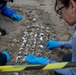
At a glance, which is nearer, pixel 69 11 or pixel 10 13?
pixel 69 11

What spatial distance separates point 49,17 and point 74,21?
2.14 metres

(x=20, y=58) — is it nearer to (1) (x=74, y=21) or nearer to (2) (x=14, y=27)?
(2) (x=14, y=27)

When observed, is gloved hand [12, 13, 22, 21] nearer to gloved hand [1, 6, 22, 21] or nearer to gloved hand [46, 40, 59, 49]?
gloved hand [1, 6, 22, 21]

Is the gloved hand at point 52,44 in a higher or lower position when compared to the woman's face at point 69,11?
lower

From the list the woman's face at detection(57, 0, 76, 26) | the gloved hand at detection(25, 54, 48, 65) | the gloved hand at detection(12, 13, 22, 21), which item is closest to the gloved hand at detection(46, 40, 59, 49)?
the gloved hand at detection(25, 54, 48, 65)

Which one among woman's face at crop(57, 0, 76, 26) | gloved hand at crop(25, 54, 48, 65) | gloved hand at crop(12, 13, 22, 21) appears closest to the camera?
woman's face at crop(57, 0, 76, 26)

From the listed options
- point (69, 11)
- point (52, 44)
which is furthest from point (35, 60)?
point (69, 11)

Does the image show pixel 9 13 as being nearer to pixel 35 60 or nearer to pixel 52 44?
pixel 52 44

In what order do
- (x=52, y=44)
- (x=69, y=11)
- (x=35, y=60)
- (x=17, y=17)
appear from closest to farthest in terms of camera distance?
1. (x=69, y=11)
2. (x=35, y=60)
3. (x=52, y=44)
4. (x=17, y=17)

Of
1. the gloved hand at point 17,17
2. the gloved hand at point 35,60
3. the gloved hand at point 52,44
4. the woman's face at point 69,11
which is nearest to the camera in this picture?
the woman's face at point 69,11

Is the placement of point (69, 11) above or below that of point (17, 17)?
above

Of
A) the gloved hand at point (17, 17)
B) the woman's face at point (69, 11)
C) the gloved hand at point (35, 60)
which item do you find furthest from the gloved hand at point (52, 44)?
the woman's face at point (69, 11)

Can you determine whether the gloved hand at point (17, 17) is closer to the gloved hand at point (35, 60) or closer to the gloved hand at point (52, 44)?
the gloved hand at point (52, 44)

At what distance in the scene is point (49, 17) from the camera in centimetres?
364
